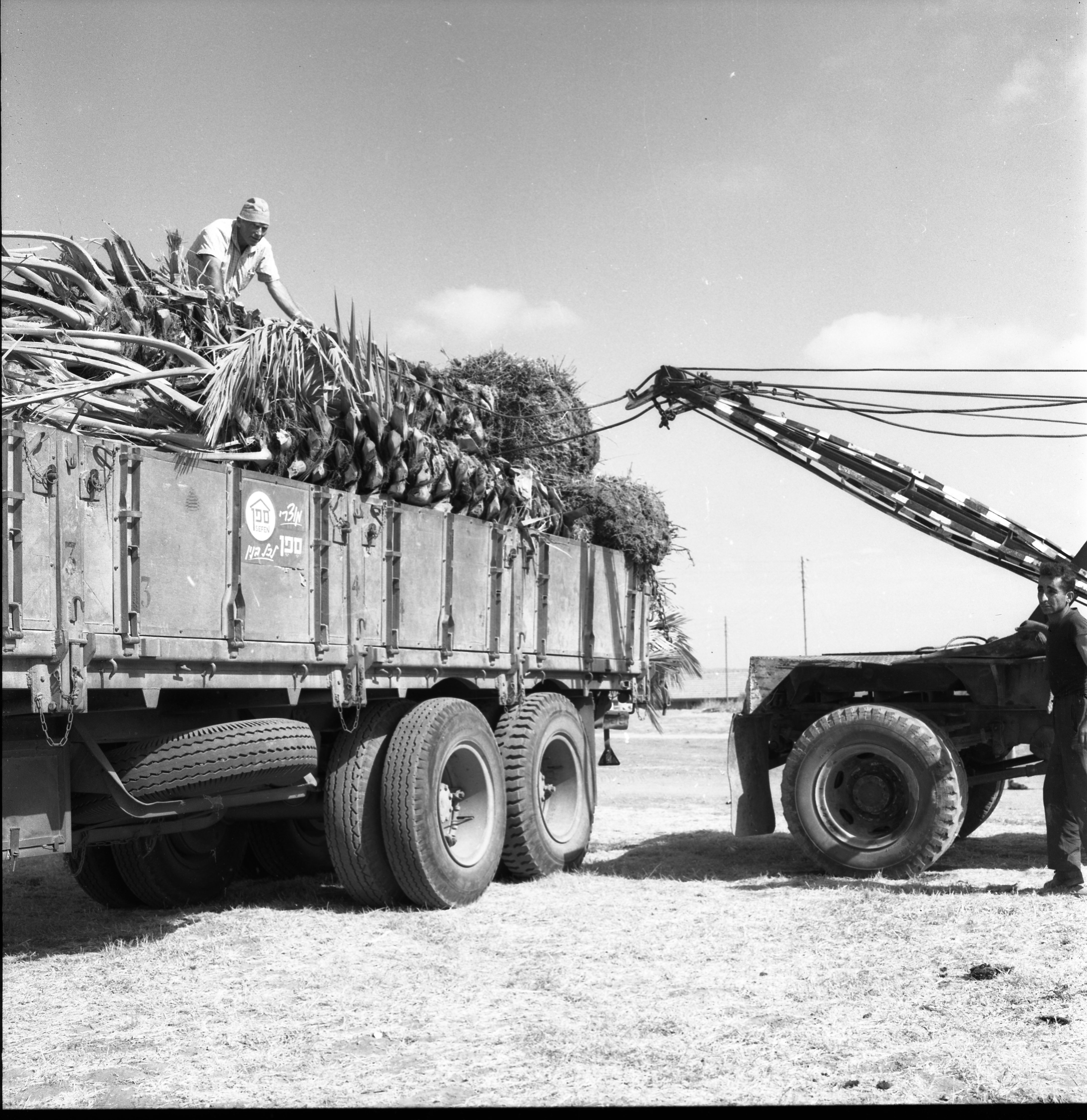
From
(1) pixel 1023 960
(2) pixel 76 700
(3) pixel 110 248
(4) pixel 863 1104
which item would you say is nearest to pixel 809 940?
(1) pixel 1023 960

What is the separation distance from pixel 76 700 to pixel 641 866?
536cm

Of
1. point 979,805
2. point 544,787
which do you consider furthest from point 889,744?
point 544,787

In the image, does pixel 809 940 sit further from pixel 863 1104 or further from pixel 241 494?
pixel 241 494

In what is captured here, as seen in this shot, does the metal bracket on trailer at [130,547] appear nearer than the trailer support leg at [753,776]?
Yes

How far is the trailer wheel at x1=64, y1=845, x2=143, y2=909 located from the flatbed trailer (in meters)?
0.02

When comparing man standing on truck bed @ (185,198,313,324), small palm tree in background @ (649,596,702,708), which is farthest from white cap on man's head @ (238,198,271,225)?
small palm tree in background @ (649,596,702,708)

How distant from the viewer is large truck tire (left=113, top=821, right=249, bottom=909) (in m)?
7.85

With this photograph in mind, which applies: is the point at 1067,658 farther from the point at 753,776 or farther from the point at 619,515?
the point at 619,515

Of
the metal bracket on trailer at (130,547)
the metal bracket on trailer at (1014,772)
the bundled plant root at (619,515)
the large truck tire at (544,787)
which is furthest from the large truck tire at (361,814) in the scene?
the metal bracket on trailer at (1014,772)

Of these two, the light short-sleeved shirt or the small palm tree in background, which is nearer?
the light short-sleeved shirt

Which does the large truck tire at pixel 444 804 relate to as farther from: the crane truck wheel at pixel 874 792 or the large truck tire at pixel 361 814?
the crane truck wheel at pixel 874 792

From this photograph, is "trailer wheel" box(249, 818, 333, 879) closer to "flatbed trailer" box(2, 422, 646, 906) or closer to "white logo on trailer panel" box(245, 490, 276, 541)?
"flatbed trailer" box(2, 422, 646, 906)

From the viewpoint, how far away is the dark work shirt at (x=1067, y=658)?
8000 mm

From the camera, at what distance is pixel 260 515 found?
653 cm
